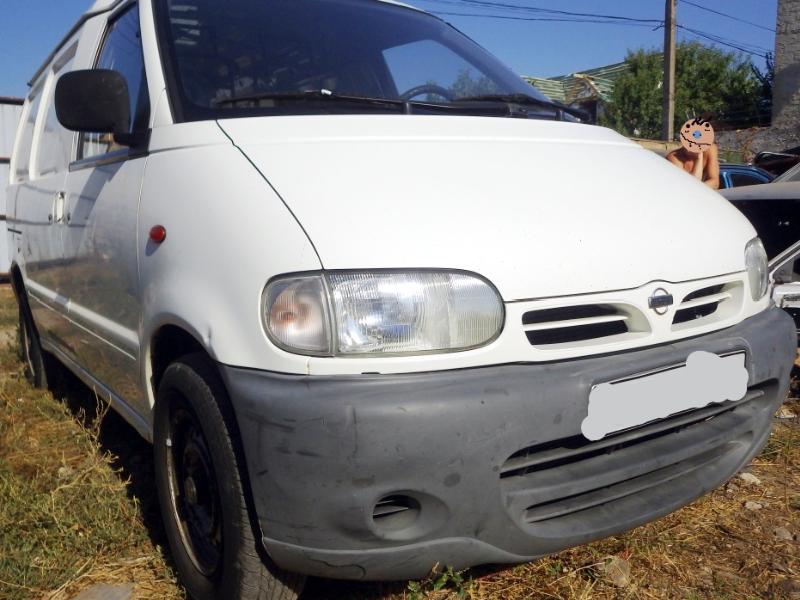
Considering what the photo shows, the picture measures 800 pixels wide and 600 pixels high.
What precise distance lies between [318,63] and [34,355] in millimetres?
2834

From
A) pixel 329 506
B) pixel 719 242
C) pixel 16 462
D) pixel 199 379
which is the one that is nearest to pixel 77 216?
pixel 16 462

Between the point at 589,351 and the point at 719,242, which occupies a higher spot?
the point at 719,242

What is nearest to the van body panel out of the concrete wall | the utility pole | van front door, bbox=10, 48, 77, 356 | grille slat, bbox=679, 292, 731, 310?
grille slat, bbox=679, 292, 731, 310

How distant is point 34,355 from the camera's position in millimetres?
4402

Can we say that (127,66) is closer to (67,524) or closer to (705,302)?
(67,524)

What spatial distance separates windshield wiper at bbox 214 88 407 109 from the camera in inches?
88.7

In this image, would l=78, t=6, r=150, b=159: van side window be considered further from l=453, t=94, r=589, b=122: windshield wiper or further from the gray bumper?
the gray bumper

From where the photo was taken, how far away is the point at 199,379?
5.94 feet

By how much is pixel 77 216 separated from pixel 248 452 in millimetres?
1628

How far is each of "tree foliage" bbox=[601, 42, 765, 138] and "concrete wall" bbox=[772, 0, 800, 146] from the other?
→ 11779 millimetres

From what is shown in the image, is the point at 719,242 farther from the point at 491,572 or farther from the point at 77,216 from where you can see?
the point at 77,216

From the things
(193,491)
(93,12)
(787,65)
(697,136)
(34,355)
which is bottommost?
(34,355)

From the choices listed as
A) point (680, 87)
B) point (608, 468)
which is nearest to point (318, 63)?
point (608, 468)

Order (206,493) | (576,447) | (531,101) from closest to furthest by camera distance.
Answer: (576,447) < (206,493) < (531,101)
